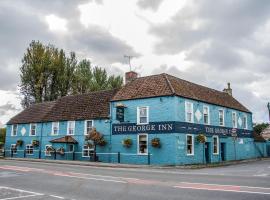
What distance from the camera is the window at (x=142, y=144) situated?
96.3 ft

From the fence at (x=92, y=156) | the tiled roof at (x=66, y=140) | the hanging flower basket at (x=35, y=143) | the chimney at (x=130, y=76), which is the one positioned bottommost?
the fence at (x=92, y=156)

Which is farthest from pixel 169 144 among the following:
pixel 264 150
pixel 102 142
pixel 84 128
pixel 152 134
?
pixel 264 150

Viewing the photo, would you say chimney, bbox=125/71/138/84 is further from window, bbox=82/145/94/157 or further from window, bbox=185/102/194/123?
window, bbox=82/145/94/157

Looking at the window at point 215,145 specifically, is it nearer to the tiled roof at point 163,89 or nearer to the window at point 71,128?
the tiled roof at point 163,89

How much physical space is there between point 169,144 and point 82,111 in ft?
39.9

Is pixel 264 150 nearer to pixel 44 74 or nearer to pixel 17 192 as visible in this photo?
pixel 44 74

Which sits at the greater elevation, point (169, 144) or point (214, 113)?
point (214, 113)

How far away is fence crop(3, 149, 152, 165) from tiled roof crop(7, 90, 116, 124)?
3.82 metres

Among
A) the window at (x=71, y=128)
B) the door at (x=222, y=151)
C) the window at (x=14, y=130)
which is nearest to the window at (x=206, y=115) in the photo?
the door at (x=222, y=151)

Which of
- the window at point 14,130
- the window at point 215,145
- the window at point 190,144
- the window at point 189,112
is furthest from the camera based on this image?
the window at point 14,130

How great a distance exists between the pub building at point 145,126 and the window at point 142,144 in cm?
9

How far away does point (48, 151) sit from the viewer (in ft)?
123

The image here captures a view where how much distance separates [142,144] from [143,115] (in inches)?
103

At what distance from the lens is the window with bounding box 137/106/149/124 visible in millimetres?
29786
